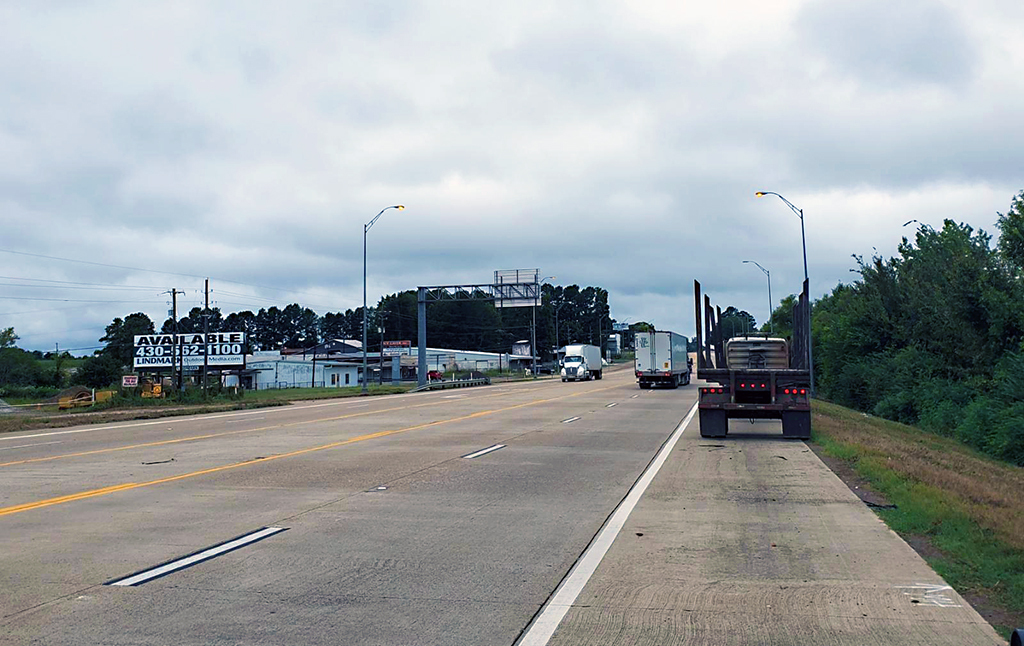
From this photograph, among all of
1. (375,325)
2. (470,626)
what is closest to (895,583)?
(470,626)

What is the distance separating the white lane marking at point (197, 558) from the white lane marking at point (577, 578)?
11.5 ft

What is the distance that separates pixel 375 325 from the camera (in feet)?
602

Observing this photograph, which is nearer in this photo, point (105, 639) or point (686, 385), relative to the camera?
point (105, 639)

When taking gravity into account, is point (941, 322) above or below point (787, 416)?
above

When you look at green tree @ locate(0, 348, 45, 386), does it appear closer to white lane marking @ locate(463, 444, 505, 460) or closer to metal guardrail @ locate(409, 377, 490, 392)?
metal guardrail @ locate(409, 377, 490, 392)

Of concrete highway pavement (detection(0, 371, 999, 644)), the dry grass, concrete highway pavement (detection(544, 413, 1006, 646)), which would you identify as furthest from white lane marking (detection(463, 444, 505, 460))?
the dry grass

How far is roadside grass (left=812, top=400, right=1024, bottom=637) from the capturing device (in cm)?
783

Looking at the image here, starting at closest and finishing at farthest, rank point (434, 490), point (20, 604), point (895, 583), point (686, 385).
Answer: point (20, 604)
point (895, 583)
point (434, 490)
point (686, 385)

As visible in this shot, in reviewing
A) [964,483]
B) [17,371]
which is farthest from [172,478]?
[17,371]

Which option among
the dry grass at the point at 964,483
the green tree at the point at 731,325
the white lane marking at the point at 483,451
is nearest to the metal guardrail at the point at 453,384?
the green tree at the point at 731,325

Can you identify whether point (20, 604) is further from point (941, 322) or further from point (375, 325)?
point (375, 325)

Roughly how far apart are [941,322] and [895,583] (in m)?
40.9

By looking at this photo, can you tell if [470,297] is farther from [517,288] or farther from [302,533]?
[302,533]

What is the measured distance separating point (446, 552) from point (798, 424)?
15186 mm
